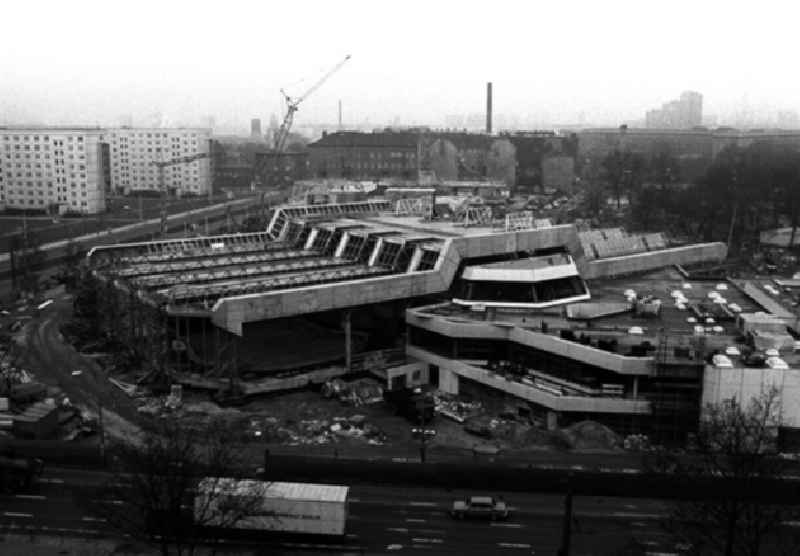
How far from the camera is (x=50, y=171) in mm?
85188

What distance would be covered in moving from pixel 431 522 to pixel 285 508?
3.64 metres

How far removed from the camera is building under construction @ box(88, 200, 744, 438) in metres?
29.2

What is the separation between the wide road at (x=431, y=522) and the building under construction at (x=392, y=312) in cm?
711

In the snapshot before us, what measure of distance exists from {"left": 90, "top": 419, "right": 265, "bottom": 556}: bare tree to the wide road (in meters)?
1.10

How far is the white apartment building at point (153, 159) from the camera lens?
108750mm

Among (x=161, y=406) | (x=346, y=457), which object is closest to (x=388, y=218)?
(x=161, y=406)

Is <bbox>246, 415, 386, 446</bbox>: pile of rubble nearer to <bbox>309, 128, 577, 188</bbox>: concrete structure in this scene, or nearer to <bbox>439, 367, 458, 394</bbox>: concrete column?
<bbox>439, 367, 458, 394</bbox>: concrete column

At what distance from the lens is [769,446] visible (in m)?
22.3

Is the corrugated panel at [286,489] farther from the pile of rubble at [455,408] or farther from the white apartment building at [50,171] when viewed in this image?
the white apartment building at [50,171]

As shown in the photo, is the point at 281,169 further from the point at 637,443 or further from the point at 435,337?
the point at 637,443

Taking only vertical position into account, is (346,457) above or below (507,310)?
below

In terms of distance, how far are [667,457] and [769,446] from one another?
365 centimetres

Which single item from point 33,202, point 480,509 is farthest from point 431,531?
point 33,202

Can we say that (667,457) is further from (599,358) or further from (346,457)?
(346,457)
